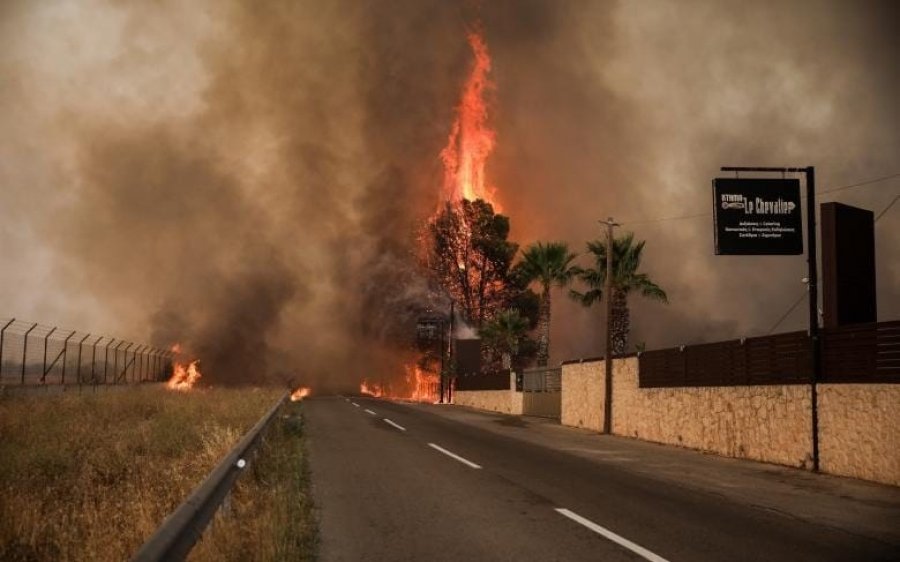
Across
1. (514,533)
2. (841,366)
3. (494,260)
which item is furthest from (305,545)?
(494,260)

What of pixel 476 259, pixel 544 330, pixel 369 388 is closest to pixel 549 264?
pixel 544 330

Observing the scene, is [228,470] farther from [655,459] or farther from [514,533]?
[655,459]

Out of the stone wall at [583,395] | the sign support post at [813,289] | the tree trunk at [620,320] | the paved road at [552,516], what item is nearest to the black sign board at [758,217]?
the sign support post at [813,289]

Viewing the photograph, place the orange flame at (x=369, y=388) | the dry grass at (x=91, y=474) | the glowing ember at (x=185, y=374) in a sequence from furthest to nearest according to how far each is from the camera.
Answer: the orange flame at (x=369, y=388)
the glowing ember at (x=185, y=374)
the dry grass at (x=91, y=474)

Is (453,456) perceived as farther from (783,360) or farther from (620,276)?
(620,276)

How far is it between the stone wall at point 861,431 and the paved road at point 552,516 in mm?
697

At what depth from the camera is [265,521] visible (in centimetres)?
695

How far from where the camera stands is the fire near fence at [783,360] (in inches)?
493

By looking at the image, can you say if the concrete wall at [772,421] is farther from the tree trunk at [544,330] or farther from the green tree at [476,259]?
the green tree at [476,259]

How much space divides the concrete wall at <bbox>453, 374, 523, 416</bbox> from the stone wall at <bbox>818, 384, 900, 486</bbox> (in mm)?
25499

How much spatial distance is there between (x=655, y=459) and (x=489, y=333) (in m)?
41.8

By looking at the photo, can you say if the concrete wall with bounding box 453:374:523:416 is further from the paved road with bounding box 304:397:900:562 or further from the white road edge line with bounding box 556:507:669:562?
the white road edge line with bounding box 556:507:669:562

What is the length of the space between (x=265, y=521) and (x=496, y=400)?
3831 centimetres

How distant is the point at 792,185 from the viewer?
16969 mm
